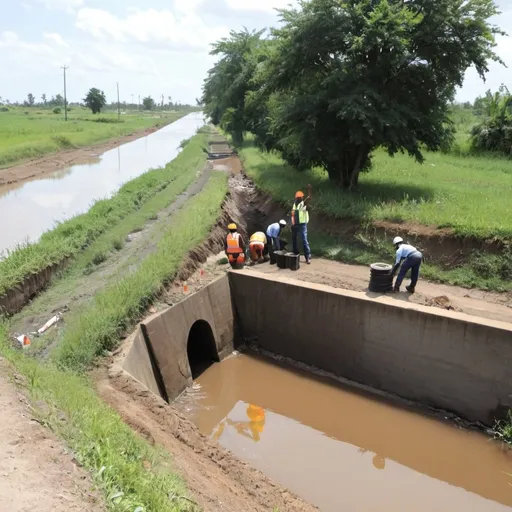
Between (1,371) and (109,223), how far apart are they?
10.7 meters

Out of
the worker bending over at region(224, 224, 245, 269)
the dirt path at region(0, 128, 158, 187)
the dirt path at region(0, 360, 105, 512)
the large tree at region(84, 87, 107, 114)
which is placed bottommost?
the dirt path at region(0, 360, 105, 512)

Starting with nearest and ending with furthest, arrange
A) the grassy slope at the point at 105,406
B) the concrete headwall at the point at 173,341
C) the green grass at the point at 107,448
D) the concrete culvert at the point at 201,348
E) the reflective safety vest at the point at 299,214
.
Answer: the green grass at the point at 107,448 < the grassy slope at the point at 105,406 < the concrete headwall at the point at 173,341 < the concrete culvert at the point at 201,348 < the reflective safety vest at the point at 299,214

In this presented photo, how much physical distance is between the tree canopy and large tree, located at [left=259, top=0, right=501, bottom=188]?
0.10ft

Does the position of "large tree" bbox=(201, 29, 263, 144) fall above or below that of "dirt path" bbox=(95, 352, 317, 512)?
above

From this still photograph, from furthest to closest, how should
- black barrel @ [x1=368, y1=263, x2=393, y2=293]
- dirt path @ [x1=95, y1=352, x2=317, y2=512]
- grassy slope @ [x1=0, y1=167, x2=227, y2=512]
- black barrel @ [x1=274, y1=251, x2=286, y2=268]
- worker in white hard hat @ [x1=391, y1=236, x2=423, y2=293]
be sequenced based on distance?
black barrel @ [x1=274, y1=251, x2=286, y2=268]
black barrel @ [x1=368, y1=263, x2=393, y2=293]
worker in white hard hat @ [x1=391, y1=236, x2=423, y2=293]
dirt path @ [x1=95, y1=352, x2=317, y2=512]
grassy slope @ [x1=0, y1=167, x2=227, y2=512]

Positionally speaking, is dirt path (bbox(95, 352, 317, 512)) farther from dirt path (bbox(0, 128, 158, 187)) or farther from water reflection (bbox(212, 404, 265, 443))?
dirt path (bbox(0, 128, 158, 187))

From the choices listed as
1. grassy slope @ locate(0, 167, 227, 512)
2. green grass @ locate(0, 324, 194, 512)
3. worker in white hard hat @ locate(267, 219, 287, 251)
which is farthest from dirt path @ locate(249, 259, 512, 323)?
green grass @ locate(0, 324, 194, 512)

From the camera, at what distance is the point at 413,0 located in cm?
1506

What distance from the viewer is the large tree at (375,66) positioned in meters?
14.3

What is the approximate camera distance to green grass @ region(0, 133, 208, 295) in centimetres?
1089

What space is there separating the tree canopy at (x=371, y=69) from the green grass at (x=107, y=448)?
1127 centimetres

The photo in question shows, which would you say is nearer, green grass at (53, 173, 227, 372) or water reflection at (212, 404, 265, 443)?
green grass at (53, 173, 227, 372)

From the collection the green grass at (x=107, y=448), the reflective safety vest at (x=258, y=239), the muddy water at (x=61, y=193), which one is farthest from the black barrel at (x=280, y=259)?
the muddy water at (x=61, y=193)

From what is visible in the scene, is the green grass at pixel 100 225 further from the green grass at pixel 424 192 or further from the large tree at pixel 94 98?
the large tree at pixel 94 98
